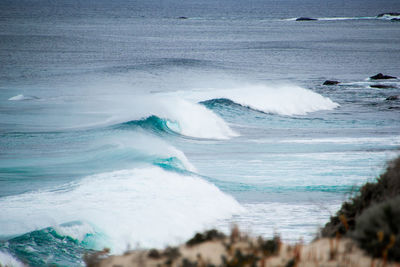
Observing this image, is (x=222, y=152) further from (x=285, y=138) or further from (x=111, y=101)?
(x=111, y=101)

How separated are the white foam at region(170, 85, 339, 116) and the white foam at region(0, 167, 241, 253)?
535 inches

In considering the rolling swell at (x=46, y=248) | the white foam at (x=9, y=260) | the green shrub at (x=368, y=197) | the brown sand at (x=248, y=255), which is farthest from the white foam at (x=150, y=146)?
the brown sand at (x=248, y=255)

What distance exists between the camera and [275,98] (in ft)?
87.1

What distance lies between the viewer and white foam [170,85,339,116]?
24484 mm

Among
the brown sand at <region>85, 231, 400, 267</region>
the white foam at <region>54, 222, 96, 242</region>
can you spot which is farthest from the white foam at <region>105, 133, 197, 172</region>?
the brown sand at <region>85, 231, 400, 267</region>

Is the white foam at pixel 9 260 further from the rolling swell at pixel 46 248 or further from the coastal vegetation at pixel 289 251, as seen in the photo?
the coastal vegetation at pixel 289 251

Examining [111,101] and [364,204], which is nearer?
[364,204]

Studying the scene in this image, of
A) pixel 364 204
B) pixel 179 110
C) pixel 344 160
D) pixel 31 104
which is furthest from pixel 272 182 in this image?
pixel 31 104

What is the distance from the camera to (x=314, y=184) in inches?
443

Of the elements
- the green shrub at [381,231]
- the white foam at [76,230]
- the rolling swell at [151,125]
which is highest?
the rolling swell at [151,125]

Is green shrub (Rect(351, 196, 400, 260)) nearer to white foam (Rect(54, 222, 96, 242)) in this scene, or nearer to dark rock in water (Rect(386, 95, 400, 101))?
white foam (Rect(54, 222, 96, 242))

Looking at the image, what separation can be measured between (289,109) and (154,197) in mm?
15314

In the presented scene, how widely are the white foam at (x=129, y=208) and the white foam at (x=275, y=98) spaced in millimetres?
13584

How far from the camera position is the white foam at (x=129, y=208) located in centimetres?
862
